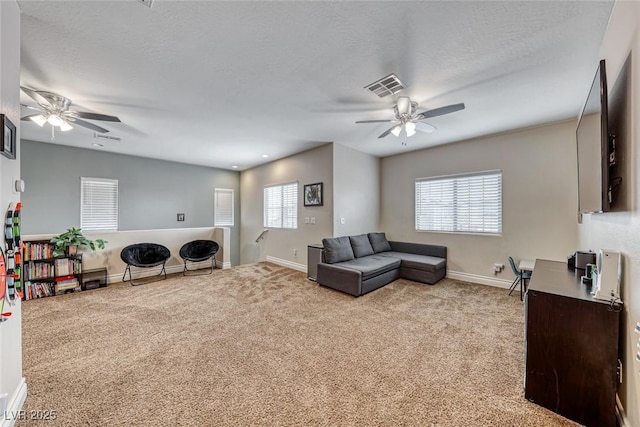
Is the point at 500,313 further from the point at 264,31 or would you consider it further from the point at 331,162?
the point at 264,31

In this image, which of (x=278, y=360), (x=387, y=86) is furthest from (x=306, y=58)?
(x=278, y=360)

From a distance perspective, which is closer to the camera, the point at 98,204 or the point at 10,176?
the point at 10,176

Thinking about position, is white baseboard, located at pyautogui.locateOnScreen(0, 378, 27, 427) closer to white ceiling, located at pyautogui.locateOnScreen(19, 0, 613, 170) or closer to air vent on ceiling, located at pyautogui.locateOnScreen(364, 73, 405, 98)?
white ceiling, located at pyautogui.locateOnScreen(19, 0, 613, 170)

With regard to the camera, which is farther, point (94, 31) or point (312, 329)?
point (312, 329)

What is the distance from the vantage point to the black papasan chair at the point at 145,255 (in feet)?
14.4

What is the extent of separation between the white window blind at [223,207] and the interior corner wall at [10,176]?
18.0 feet

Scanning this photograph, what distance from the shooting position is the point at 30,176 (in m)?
4.57

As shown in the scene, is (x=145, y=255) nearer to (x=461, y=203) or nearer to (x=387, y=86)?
(x=387, y=86)

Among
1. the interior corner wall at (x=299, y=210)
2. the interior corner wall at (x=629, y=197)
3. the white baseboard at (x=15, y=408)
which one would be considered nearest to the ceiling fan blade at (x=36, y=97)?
the white baseboard at (x=15, y=408)

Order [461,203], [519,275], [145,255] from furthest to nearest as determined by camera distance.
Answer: [145,255], [461,203], [519,275]

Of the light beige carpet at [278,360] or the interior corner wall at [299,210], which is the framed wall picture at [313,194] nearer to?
the interior corner wall at [299,210]

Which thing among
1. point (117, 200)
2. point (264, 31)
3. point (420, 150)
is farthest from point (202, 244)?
point (420, 150)

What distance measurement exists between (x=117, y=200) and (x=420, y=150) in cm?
668

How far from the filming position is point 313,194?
512cm
